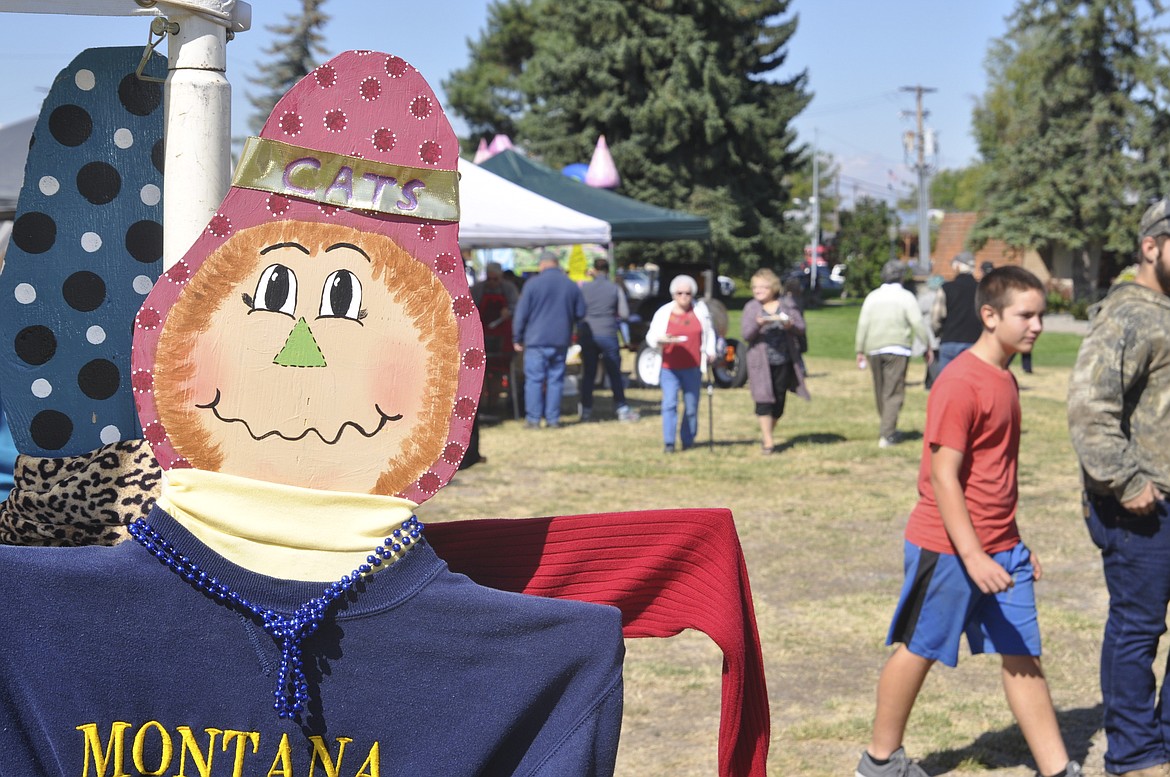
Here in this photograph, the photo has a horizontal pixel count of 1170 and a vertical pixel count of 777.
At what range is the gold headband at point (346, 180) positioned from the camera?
153cm

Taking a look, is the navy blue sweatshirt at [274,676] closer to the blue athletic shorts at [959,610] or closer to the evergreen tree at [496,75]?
the blue athletic shorts at [959,610]

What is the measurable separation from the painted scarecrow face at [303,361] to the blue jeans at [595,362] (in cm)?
1187

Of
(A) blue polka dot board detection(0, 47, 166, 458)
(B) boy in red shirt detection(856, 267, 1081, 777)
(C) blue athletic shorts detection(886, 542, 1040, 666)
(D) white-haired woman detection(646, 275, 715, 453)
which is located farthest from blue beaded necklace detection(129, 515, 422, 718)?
(D) white-haired woman detection(646, 275, 715, 453)

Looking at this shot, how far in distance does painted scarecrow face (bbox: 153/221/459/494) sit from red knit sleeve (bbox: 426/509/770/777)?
0.20 metres

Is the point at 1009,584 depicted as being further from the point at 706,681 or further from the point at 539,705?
the point at 539,705

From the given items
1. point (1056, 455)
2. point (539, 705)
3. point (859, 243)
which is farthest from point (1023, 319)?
point (859, 243)

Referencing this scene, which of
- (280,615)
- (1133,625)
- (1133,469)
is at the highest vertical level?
(280,615)

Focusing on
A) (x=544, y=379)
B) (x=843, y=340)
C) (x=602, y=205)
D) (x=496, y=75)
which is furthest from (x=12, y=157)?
(x=496, y=75)

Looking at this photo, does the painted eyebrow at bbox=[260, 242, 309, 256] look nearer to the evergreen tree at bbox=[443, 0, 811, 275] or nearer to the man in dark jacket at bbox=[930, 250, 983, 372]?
the man in dark jacket at bbox=[930, 250, 983, 372]

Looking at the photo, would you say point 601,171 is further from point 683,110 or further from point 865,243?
point 865,243

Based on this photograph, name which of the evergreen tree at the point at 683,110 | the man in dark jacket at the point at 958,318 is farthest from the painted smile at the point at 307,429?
the evergreen tree at the point at 683,110

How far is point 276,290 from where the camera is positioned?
1.54 meters

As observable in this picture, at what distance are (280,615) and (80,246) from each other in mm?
648

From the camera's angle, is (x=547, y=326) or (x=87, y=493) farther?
(x=547, y=326)
